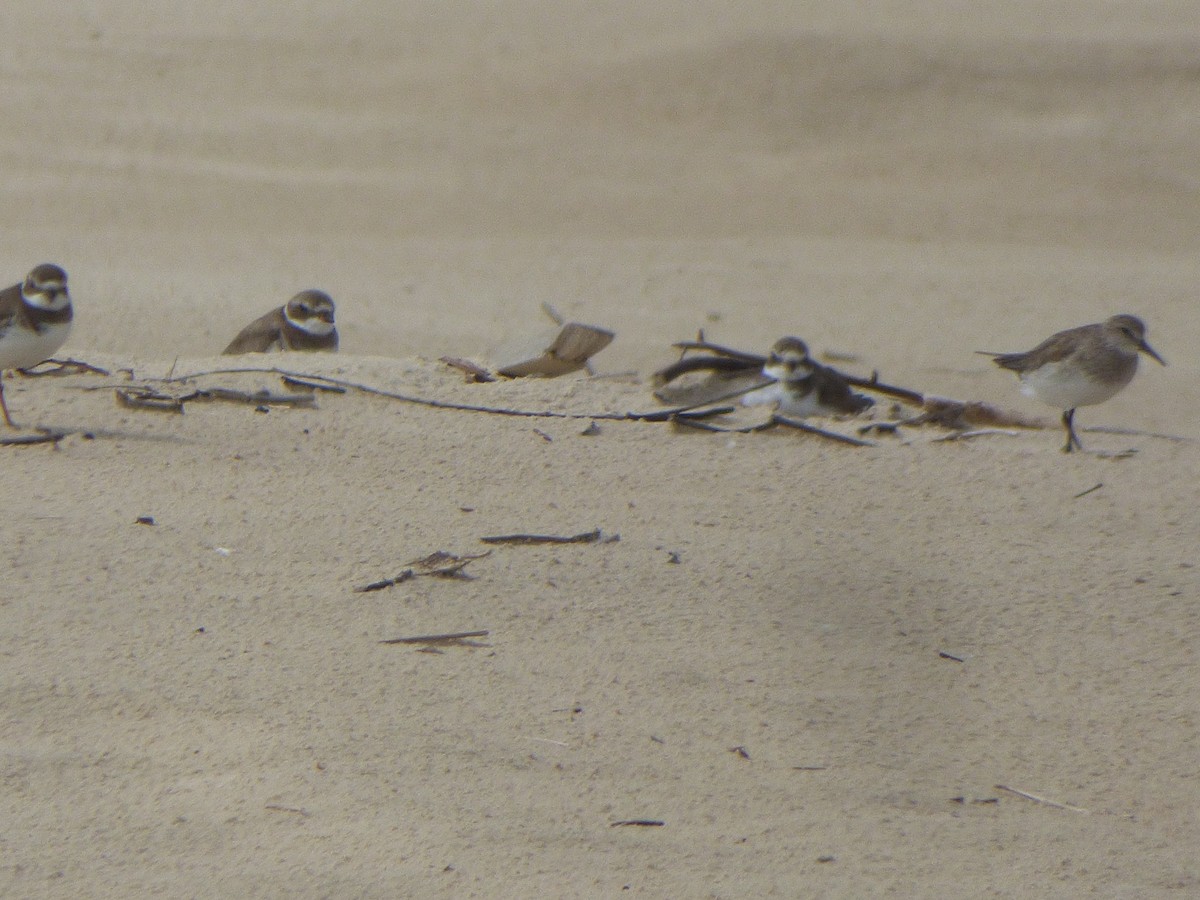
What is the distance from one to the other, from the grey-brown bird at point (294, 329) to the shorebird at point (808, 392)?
98.2 inches

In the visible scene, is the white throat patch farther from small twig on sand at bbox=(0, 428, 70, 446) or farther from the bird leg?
the bird leg

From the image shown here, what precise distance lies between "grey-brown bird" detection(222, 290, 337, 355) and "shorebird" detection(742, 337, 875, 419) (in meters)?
Answer: 2.49

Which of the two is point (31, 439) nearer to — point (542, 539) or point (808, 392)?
point (542, 539)

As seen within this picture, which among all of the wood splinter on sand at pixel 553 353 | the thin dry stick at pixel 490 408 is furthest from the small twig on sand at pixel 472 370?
the thin dry stick at pixel 490 408

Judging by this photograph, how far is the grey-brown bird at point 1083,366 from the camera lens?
6.32 metres

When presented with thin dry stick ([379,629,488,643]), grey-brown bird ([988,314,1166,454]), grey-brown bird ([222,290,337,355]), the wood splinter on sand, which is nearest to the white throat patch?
grey-brown bird ([222,290,337,355])

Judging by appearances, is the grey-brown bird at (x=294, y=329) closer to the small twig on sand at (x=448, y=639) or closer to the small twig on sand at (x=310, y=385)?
the small twig on sand at (x=310, y=385)

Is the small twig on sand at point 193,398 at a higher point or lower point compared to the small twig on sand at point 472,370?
lower

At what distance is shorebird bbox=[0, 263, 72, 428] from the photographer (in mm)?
5613

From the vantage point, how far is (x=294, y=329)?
26.6ft

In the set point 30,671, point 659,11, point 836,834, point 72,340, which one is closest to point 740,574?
point 836,834

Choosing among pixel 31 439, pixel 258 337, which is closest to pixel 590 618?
pixel 31 439

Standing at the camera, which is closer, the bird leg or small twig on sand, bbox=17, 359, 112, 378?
the bird leg

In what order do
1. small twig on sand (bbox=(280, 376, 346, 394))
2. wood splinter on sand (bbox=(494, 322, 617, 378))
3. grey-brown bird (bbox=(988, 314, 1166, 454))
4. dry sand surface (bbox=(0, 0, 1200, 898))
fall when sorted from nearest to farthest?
dry sand surface (bbox=(0, 0, 1200, 898)), small twig on sand (bbox=(280, 376, 346, 394)), grey-brown bird (bbox=(988, 314, 1166, 454)), wood splinter on sand (bbox=(494, 322, 617, 378))
